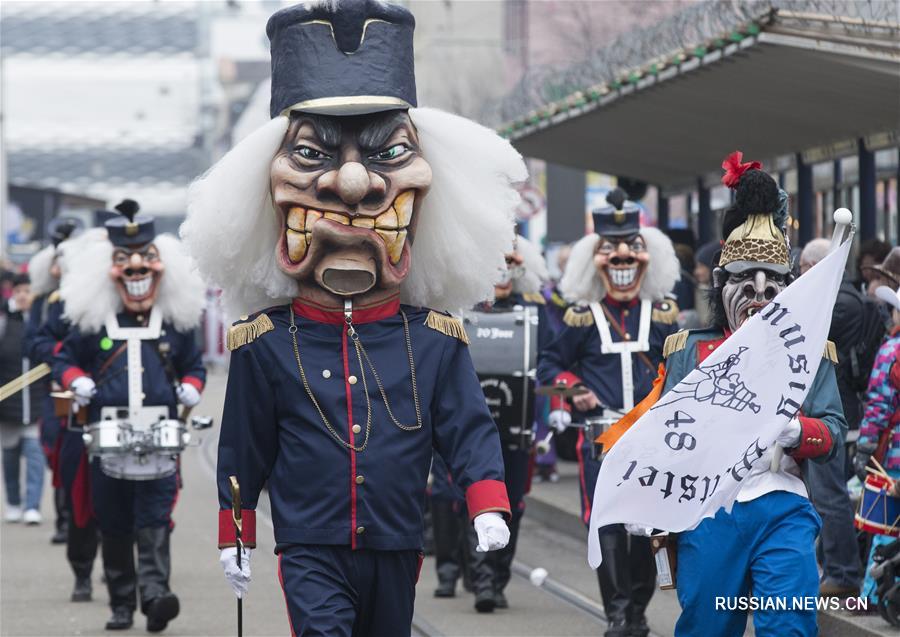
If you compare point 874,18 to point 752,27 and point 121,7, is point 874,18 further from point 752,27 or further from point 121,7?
point 121,7

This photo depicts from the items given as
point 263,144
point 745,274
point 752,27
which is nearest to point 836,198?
point 752,27

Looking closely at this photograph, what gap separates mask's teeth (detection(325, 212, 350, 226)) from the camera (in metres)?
5.87

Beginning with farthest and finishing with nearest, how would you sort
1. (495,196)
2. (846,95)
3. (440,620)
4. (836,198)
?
(836,198)
(846,95)
(440,620)
(495,196)

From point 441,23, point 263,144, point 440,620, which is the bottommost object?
point 440,620

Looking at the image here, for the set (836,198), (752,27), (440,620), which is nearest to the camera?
(440,620)

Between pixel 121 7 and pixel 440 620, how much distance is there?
104 m

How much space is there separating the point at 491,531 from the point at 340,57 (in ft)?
5.43

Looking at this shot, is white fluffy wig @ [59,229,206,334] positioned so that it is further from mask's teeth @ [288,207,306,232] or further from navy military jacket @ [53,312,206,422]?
mask's teeth @ [288,207,306,232]

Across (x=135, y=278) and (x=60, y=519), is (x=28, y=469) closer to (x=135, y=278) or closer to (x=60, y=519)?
(x=60, y=519)

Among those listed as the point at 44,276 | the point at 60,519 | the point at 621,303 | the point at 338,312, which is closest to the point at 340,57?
the point at 338,312

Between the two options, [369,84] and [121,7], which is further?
[121,7]

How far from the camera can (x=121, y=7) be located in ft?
360

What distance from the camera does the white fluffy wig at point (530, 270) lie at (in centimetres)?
1047

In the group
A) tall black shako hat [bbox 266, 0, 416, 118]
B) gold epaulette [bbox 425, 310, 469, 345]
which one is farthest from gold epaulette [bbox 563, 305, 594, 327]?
tall black shako hat [bbox 266, 0, 416, 118]
